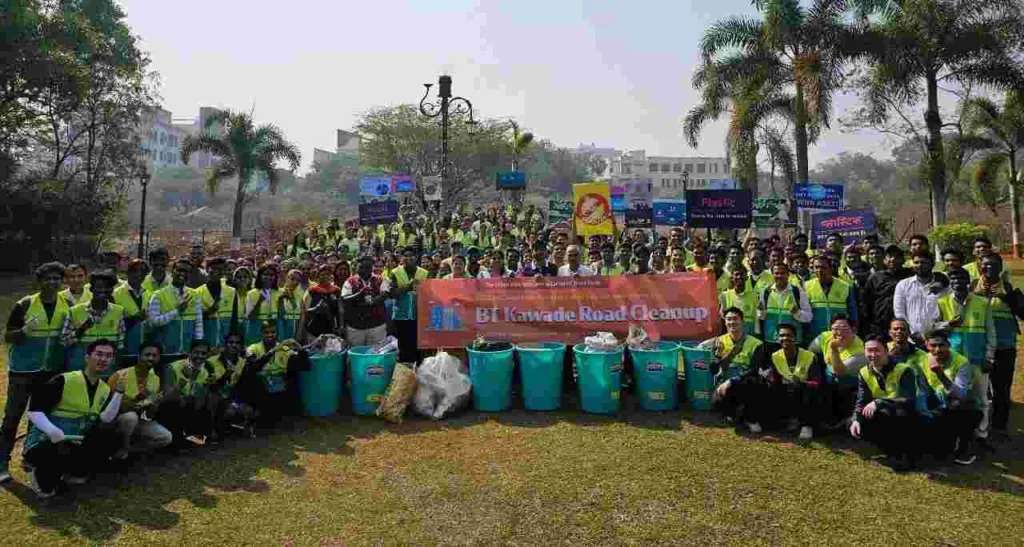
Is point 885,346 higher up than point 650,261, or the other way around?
point 650,261

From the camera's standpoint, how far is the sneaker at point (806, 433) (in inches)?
213

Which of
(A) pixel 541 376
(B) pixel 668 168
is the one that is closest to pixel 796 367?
(A) pixel 541 376

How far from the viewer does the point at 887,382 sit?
503cm

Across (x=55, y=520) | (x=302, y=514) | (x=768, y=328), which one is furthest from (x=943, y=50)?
(x=55, y=520)

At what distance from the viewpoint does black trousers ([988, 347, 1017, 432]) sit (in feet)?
18.0

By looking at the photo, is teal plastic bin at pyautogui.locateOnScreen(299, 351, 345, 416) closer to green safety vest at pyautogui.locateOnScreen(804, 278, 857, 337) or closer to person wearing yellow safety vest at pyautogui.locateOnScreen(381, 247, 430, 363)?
person wearing yellow safety vest at pyautogui.locateOnScreen(381, 247, 430, 363)

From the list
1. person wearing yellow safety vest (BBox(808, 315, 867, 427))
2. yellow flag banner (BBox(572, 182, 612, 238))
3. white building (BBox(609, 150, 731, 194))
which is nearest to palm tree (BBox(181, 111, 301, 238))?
yellow flag banner (BBox(572, 182, 612, 238))

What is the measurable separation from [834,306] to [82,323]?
279 inches

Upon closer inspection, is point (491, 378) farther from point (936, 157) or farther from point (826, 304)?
point (936, 157)

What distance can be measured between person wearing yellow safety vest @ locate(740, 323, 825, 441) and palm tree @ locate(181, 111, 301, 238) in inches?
977

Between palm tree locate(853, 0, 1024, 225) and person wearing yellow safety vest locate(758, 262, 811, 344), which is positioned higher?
palm tree locate(853, 0, 1024, 225)

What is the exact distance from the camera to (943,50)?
56.2 ft

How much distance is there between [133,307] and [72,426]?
5.03 feet

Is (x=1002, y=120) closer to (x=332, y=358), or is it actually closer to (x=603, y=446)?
(x=603, y=446)
